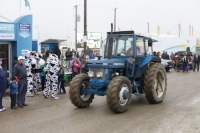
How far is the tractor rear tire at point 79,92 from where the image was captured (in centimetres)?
914

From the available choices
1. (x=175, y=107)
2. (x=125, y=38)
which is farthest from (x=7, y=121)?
(x=175, y=107)

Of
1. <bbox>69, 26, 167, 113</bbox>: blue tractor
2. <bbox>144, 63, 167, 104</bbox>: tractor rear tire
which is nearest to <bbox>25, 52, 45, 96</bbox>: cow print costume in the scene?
<bbox>69, 26, 167, 113</bbox>: blue tractor

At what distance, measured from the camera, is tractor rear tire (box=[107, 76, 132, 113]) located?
8242mm

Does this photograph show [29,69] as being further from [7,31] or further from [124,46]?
[7,31]

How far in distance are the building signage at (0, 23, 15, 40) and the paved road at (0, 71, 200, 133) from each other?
5.61 m

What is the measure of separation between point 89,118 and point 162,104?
292 cm

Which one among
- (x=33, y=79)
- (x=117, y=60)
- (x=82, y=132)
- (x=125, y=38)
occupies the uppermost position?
(x=125, y=38)

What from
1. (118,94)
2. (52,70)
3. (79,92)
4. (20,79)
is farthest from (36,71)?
(118,94)

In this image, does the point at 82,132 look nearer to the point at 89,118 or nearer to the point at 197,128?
the point at 89,118

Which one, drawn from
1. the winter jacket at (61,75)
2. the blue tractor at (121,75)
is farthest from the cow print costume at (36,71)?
the blue tractor at (121,75)

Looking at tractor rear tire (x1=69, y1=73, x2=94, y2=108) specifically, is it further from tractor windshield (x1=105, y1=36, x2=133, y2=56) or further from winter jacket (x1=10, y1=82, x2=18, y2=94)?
winter jacket (x1=10, y1=82, x2=18, y2=94)

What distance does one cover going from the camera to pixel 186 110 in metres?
8.98

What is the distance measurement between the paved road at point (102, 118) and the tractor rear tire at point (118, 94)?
23 cm

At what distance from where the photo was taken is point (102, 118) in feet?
26.5
